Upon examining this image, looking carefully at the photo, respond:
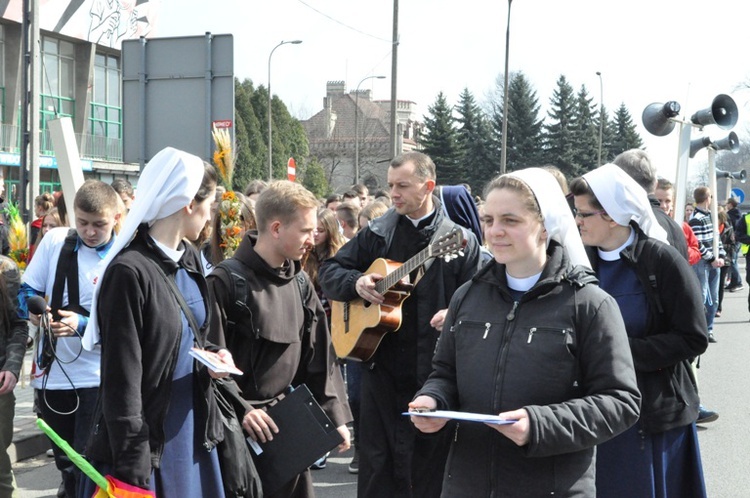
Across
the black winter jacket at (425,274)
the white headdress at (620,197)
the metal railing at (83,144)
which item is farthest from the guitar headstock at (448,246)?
the metal railing at (83,144)

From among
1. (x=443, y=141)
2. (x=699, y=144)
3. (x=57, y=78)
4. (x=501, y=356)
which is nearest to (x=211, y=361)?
(x=501, y=356)

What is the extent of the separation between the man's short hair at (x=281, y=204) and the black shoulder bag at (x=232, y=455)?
0.87 metres

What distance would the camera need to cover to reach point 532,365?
2.82 m

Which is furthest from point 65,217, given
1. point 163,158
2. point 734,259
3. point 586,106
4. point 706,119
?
point 586,106

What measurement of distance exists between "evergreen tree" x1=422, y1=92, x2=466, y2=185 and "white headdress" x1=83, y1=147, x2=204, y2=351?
5986 centimetres

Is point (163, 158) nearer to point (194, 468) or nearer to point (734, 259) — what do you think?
point (194, 468)

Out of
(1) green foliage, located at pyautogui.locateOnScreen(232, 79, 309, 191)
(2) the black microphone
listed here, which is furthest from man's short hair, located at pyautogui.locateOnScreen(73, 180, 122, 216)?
(1) green foliage, located at pyautogui.locateOnScreen(232, 79, 309, 191)

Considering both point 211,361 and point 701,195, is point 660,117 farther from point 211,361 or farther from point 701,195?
point 211,361

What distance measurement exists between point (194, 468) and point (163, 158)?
3.93 ft

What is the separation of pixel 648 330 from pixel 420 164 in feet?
5.46

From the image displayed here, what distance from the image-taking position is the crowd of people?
283cm

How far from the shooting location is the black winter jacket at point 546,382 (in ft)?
9.00

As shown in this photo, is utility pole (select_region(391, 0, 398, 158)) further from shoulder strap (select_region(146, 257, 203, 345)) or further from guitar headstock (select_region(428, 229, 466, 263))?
shoulder strap (select_region(146, 257, 203, 345))

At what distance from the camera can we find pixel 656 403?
12.5 ft
